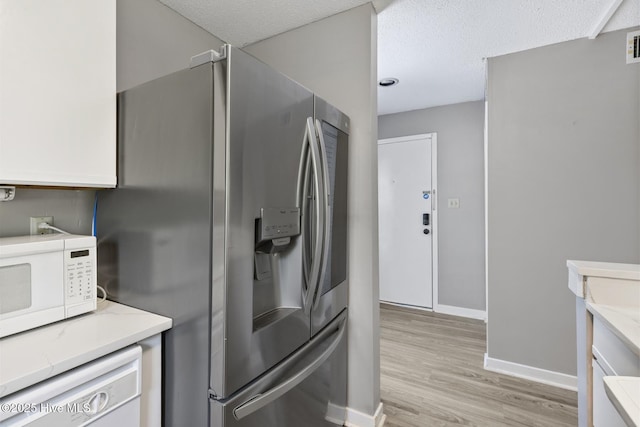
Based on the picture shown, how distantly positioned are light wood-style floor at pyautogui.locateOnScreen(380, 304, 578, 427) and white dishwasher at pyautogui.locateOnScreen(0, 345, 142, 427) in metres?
1.42

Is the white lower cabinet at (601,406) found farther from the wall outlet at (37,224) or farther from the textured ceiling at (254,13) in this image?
the wall outlet at (37,224)

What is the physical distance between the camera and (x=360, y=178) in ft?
5.57

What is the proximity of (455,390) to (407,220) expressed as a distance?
2.04m

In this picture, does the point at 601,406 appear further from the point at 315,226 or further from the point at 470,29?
the point at 470,29

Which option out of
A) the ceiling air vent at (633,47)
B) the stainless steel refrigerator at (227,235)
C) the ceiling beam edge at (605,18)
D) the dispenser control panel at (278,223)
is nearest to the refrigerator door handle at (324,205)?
the stainless steel refrigerator at (227,235)

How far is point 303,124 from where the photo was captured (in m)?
1.19

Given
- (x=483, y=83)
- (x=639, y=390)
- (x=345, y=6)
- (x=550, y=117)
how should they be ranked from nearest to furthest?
(x=639, y=390) → (x=345, y=6) → (x=550, y=117) → (x=483, y=83)

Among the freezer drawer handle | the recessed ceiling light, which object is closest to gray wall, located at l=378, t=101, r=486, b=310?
the recessed ceiling light

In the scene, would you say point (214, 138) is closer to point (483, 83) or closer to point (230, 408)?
point (230, 408)

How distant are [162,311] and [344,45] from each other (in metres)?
1.67

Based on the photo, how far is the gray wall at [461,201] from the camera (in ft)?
10.8

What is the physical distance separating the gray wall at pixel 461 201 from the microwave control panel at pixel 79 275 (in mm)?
3325

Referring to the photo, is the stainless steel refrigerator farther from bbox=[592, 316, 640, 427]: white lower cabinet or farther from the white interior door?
the white interior door

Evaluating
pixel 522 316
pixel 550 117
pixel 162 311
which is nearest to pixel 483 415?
pixel 522 316
